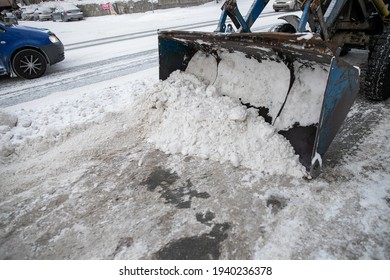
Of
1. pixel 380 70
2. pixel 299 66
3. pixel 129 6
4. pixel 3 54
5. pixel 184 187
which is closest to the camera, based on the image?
pixel 184 187

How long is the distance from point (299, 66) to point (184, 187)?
1.61 meters

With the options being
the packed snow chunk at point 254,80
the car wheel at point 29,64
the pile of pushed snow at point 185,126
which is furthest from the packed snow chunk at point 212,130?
the car wheel at point 29,64

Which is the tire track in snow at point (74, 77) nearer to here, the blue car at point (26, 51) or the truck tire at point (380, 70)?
the blue car at point (26, 51)

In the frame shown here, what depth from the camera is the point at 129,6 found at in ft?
68.4

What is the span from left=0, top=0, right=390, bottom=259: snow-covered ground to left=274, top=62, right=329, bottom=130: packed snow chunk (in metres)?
0.25

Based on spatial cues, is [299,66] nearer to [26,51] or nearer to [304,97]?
[304,97]

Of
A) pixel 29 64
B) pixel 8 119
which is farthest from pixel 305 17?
pixel 29 64

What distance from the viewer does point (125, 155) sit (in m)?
2.97

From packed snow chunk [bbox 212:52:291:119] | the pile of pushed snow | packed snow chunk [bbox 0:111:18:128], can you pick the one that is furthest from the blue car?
packed snow chunk [bbox 212:52:291:119]

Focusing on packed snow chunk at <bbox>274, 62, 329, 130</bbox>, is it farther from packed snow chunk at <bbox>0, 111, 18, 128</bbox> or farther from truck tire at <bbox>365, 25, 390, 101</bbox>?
packed snow chunk at <bbox>0, 111, 18, 128</bbox>

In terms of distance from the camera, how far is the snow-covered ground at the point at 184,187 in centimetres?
190

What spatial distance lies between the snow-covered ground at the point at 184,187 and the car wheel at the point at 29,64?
8.77ft

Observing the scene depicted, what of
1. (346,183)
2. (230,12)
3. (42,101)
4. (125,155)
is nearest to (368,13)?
(230,12)

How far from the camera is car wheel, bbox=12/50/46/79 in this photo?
5.71m
